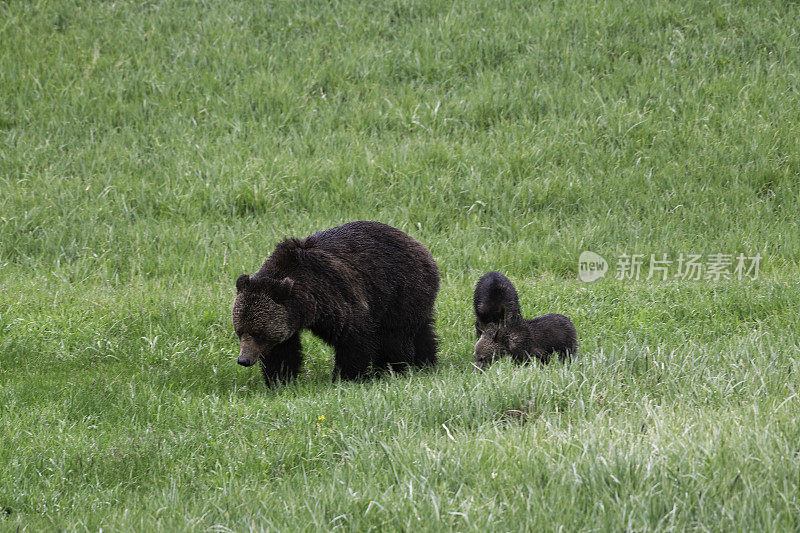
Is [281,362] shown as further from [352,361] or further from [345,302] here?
[345,302]

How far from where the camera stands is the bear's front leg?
719cm

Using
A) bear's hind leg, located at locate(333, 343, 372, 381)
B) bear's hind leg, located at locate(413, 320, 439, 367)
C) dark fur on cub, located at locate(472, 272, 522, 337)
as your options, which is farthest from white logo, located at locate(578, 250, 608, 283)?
bear's hind leg, located at locate(333, 343, 372, 381)

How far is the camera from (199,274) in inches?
397

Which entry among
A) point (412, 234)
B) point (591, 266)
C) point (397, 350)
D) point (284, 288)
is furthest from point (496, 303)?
point (412, 234)

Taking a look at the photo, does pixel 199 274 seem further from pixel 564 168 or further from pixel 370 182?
pixel 564 168

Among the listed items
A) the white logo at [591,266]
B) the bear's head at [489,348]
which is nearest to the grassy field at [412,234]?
the white logo at [591,266]

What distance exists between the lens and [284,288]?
22.0ft

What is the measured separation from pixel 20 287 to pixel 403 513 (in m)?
6.72

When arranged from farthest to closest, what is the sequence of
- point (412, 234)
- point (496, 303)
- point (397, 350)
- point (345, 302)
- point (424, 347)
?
1. point (412, 234)
2. point (424, 347)
3. point (397, 350)
4. point (496, 303)
5. point (345, 302)

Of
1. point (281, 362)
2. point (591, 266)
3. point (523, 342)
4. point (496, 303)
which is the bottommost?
point (591, 266)

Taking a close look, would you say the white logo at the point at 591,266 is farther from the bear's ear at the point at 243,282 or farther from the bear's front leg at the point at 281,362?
the bear's ear at the point at 243,282

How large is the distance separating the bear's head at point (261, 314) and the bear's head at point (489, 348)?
156 cm

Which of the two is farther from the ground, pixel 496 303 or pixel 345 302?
pixel 345 302

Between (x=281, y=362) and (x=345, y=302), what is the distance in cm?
76
